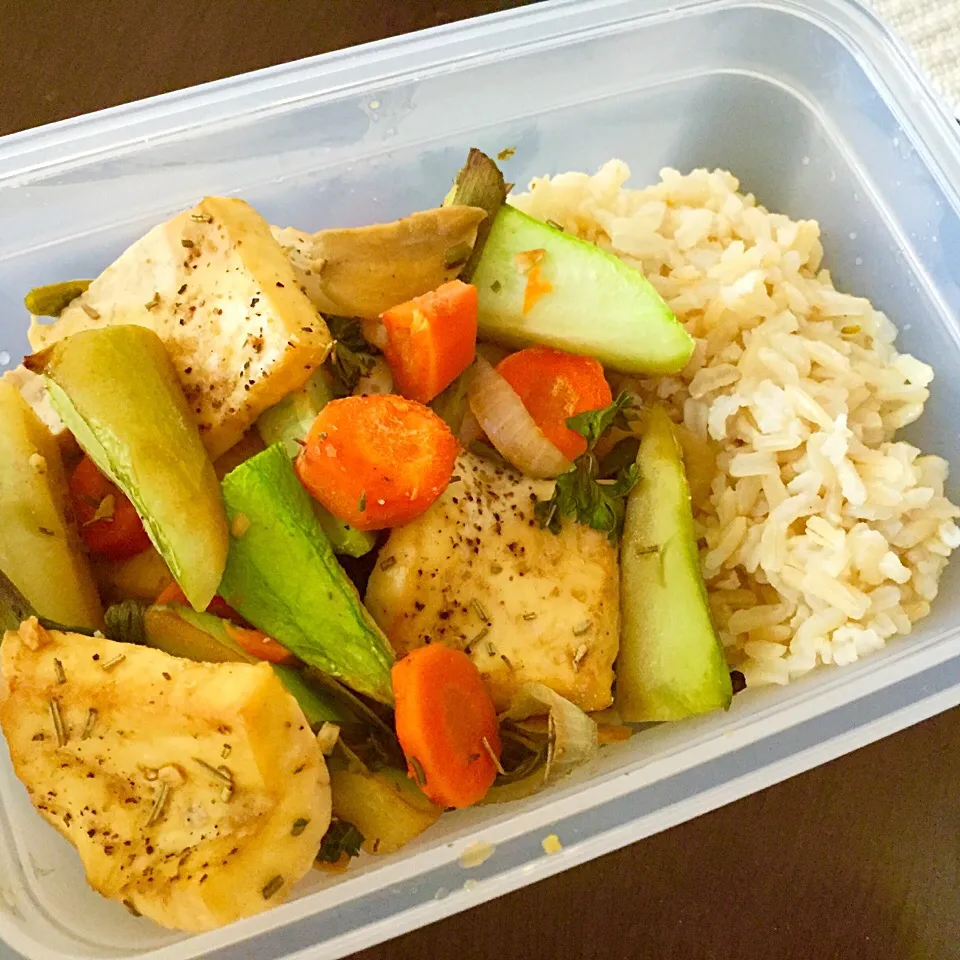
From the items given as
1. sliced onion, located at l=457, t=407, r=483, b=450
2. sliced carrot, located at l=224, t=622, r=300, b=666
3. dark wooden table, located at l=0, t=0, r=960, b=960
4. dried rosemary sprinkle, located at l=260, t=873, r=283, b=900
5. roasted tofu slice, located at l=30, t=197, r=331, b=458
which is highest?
roasted tofu slice, located at l=30, t=197, r=331, b=458

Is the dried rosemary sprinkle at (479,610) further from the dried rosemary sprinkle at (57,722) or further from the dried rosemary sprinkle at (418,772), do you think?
the dried rosemary sprinkle at (57,722)

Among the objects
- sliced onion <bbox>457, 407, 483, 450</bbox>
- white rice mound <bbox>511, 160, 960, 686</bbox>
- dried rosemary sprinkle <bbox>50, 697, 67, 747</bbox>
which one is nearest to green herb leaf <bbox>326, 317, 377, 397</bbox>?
sliced onion <bbox>457, 407, 483, 450</bbox>

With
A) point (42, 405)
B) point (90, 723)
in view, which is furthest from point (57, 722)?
point (42, 405)

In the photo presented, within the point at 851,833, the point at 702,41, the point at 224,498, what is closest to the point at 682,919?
the point at 851,833

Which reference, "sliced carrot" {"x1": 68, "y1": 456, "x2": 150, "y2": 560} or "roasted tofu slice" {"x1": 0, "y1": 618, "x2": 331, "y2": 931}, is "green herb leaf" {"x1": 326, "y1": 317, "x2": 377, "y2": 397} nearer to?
"sliced carrot" {"x1": 68, "y1": 456, "x2": 150, "y2": 560}

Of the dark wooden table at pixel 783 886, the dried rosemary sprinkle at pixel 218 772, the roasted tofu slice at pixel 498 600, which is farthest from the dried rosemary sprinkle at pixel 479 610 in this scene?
the dark wooden table at pixel 783 886

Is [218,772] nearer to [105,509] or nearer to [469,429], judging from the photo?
[105,509]

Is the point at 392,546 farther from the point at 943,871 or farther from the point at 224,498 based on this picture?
the point at 943,871

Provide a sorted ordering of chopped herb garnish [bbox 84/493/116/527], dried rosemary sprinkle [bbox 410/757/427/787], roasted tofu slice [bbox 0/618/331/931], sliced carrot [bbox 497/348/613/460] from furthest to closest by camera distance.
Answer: sliced carrot [bbox 497/348/613/460] < chopped herb garnish [bbox 84/493/116/527] < dried rosemary sprinkle [bbox 410/757/427/787] < roasted tofu slice [bbox 0/618/331/931]

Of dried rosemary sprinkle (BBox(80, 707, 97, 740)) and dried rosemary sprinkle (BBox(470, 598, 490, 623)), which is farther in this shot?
dried rosemary sprinkle (BBox(470, 598, 490, 623))
